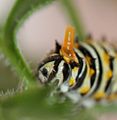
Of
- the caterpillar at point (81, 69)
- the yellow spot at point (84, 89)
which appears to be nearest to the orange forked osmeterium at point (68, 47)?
the caterpillar at point (81, 69)

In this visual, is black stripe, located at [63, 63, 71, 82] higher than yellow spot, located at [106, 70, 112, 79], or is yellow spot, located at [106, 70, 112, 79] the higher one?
yellow spot, located at [106, 70, 112, 79]

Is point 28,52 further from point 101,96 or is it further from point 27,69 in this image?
point 27,69

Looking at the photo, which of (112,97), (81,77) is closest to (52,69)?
(81,77)

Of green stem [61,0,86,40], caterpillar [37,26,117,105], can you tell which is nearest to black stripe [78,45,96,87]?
caterpillar [37,26,117,105]

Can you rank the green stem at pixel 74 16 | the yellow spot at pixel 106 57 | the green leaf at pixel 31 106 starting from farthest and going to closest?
the green stem at pixel 74 16 < the yellow spot at pixel 106 57 < the green leaf at pixel 31 106

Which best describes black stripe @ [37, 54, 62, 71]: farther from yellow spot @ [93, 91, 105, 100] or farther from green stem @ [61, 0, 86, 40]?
green stem @ [61, 0, 86, 40]

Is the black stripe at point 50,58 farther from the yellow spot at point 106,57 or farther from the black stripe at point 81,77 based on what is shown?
the yellow spot at point 106,57
